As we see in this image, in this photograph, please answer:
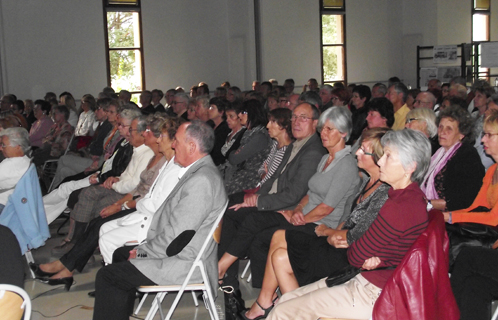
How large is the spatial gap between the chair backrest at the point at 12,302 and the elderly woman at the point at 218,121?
3.92 meters

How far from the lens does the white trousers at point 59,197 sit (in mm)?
5230

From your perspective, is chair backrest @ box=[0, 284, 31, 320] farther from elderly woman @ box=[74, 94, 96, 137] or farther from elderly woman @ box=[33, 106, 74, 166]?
elderly woman @ box=[74, 94, 96, 137]

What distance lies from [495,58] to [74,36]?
9094mm

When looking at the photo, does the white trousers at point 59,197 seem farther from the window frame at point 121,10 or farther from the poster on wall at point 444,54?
the poster on wall at point 444,54

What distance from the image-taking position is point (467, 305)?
115 inches

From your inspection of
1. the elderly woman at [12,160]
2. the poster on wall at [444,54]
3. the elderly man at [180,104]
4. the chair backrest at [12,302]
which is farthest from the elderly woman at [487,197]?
the poster on wall at [444,54]

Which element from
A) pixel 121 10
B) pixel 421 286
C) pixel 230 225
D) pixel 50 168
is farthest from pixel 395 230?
pixel 121 10


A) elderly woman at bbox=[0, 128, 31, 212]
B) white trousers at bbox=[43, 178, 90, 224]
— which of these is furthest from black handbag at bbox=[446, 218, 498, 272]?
white trousers at bbox=[43, 178, 90, 224]

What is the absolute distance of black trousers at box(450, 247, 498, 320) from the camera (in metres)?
2.90

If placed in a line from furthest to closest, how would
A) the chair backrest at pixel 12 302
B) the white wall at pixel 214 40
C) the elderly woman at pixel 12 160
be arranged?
1. the white wall at pixel 214 40
2. the elderly woman at pixel 12 160
3. the chair backrest at pixel 12 302

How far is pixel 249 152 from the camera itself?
505cm

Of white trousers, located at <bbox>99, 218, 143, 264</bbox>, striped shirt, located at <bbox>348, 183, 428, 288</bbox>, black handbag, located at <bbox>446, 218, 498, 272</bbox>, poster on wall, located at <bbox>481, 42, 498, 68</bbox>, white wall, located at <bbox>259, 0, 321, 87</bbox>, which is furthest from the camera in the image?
white wall, located at <bbox>259, 0, 321, 87</bbox>

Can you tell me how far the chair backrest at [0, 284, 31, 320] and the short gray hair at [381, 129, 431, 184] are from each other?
1.66m

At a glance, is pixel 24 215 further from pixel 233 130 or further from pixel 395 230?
pixel 395 230
